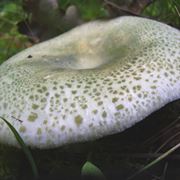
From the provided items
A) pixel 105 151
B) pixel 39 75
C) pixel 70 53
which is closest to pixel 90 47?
pixel 70 53

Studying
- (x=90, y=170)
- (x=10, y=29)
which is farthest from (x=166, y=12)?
(x=90, y=170)

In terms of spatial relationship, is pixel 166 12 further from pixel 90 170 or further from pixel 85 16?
pixel 90 170

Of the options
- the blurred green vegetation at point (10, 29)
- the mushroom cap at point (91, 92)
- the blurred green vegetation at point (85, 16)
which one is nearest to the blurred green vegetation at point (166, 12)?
the blurred green vegetation at point (85, 16)

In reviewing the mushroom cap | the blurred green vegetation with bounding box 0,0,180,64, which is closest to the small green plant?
the mushroom cap

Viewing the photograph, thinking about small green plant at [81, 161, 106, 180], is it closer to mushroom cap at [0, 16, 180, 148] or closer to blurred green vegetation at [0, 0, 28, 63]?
mushroom cap at [0, 16, 180, 148]

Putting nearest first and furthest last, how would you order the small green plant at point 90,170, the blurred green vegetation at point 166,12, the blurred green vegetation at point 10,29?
the small green plant at point 90,170 < the blurred green vegetation at point 166,12 < the blurred green vegetation at point 10,29

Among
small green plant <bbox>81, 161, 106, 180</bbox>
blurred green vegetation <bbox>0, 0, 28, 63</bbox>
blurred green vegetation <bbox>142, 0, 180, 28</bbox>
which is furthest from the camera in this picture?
blurred green vegetation <bbox>0, 0, 28, 63</bbox>

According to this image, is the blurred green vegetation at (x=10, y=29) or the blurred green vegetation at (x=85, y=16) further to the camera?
the blurred green vegetation at (x=10, y=29)

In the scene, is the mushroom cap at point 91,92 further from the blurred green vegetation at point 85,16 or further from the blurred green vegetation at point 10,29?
the blurred green vegetation at point 10,29
